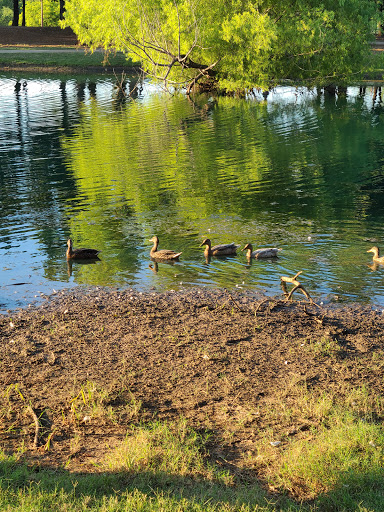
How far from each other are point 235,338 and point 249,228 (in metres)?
7.95

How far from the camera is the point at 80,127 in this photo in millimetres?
36750

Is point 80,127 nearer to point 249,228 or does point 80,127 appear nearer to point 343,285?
point 249,228

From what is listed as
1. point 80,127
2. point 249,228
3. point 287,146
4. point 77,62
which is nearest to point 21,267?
point 249,228

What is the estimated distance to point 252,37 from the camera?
47.2 meters

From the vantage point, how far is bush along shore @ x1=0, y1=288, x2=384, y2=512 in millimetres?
6285

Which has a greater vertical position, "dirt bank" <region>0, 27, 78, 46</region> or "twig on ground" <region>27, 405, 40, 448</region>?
"dirt bank" <region>0, 27, 78, 46</region>

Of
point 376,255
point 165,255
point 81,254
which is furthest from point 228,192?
point 376,255

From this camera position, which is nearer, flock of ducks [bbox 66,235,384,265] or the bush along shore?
the bush along shore

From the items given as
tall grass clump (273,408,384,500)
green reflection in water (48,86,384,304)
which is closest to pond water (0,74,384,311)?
green reflection in water (48,86,384,304)

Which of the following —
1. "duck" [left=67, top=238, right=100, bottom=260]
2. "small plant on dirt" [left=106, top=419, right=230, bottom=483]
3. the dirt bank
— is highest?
the dirt bank

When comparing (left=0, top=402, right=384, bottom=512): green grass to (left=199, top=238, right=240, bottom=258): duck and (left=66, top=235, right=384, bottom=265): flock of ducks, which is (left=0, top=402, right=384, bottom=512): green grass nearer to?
(left=66, top=235, right=384, bottom=265): flock of ducks

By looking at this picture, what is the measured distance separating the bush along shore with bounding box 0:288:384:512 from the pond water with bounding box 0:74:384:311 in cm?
185

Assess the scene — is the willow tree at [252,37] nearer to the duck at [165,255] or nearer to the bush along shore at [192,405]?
the duck at [165,255]

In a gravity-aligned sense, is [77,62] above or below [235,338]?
above
